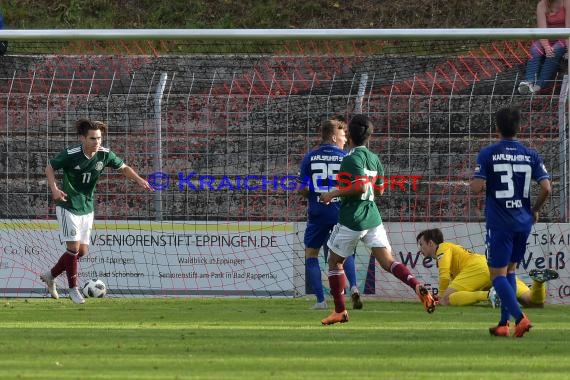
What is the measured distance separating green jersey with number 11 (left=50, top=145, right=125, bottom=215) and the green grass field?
4.17 feet

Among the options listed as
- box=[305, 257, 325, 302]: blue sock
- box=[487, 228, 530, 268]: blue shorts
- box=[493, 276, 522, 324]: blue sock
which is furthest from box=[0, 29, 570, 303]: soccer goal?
box=[493, 276, 522, 324]: blue sock

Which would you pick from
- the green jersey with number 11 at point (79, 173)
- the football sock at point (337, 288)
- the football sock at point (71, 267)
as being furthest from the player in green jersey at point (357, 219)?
the football sock at point (71, 267)

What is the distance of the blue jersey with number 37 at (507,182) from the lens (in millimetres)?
9648

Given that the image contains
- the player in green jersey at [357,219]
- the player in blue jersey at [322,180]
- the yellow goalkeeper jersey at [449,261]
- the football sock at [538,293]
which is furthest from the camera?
the yellow goalkeeper jersey at [449,261]

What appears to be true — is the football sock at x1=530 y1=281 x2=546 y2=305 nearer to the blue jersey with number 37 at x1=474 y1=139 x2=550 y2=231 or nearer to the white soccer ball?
the blue jersey with number 37 at x1=474 y1=139 x2=550 y2=231

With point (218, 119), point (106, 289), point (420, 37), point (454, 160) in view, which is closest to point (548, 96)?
point (454, 160)

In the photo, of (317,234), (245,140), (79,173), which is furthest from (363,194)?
(245,140)

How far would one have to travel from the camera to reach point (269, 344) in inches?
353

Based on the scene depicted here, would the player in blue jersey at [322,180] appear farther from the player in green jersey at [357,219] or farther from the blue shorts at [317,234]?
the player in green jersey at [357,219]

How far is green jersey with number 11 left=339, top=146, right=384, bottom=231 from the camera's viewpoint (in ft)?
34.3

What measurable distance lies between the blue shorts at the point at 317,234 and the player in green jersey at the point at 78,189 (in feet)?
6.46

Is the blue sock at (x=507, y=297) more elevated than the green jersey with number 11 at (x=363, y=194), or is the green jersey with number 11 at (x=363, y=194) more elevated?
the green jersey with number 11 at (x=363, y=194)

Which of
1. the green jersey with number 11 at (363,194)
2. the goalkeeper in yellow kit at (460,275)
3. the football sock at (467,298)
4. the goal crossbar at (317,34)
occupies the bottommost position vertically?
the football sock at (467,298)

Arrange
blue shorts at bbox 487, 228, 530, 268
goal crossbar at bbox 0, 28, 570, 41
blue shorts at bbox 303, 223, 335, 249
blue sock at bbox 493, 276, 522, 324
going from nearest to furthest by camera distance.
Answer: blue sock at bbox 493, 276, 522, 324 → blue shorts at bbox 487, 228, 530, 268 → blue shorts at bbox 303, 223, 335, 249 → goal crossbar at bbox 0, 28, 570, 41
